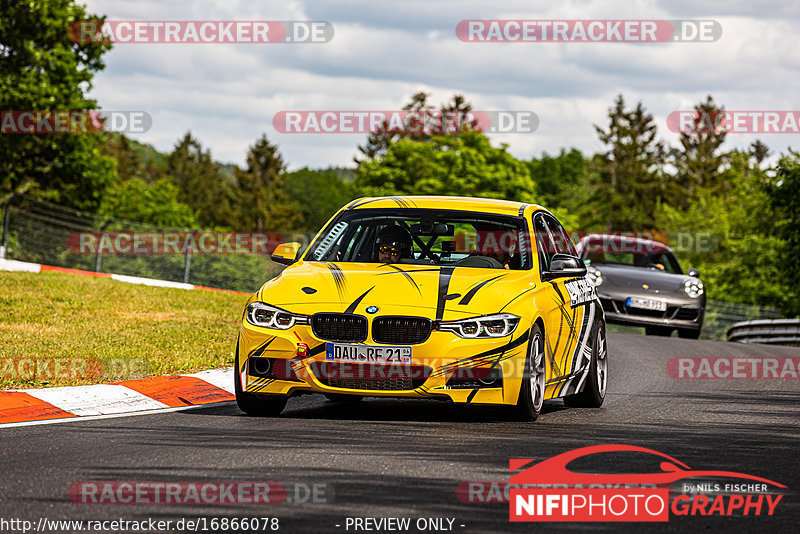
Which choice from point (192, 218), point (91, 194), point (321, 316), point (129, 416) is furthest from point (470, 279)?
point (192, 218)

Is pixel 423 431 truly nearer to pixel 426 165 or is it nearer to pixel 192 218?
pixel 426 165

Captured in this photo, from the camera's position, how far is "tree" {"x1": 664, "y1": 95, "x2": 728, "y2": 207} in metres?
99.0

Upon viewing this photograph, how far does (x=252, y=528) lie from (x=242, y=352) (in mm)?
3581

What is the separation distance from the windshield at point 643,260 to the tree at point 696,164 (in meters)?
78.3

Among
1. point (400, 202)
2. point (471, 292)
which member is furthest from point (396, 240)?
point (471, 292)

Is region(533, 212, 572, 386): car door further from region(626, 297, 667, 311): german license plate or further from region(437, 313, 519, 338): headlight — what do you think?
region(626, 297, 667, 311): german license plate

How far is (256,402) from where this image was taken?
855cm

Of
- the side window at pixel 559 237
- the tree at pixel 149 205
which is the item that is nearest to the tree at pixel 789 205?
the side window at pixel 559 237

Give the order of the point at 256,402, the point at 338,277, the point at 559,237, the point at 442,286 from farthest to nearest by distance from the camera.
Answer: the point at 559,237
the point at 338,277
the point at 256,402
the point at 442,286

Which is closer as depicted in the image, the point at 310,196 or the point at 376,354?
the point at 376,354

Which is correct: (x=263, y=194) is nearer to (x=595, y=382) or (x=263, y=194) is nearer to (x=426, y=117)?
(x=426, y=117)

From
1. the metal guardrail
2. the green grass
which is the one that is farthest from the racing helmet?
the metal guardrail

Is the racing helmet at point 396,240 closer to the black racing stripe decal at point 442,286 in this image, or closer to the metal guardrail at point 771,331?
the black racing stripe decal at point 442,286

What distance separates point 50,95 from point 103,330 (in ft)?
105
